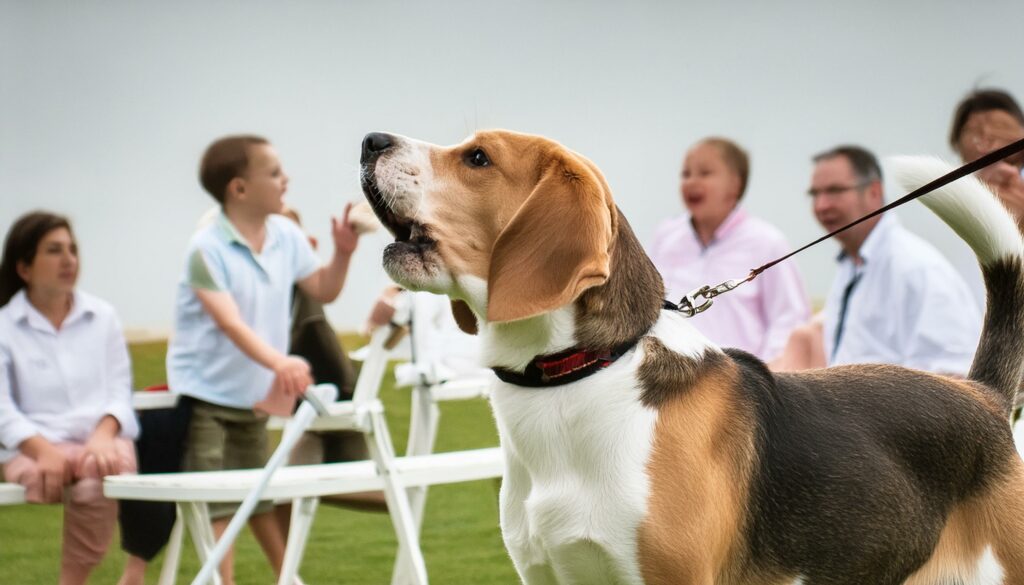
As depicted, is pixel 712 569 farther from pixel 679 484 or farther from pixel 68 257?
pixel 68 257

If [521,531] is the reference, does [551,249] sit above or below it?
above

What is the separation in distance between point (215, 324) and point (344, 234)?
0.67 metres

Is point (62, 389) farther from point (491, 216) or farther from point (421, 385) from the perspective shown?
point (491, 216)

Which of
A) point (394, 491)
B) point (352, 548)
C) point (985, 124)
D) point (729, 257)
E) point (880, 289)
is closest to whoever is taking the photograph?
point (394, 491)

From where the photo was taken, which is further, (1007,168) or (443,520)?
(443,520)

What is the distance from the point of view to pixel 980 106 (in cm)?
586

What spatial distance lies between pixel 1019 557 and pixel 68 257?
3.95 metres

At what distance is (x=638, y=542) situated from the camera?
2.80 meters

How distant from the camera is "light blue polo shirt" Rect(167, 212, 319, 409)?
572cm

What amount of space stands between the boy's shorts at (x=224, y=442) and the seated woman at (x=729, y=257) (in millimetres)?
→ 2197

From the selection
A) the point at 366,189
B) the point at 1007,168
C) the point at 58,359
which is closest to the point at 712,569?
the point at 366,189

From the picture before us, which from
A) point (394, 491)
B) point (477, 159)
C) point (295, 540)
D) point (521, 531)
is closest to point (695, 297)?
point (477, 159)

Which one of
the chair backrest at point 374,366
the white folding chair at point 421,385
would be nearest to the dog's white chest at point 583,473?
the chair backrest at point 374,366

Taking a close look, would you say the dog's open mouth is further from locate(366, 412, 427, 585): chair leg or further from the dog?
locate(366, 412, 427, 585): chair leg
